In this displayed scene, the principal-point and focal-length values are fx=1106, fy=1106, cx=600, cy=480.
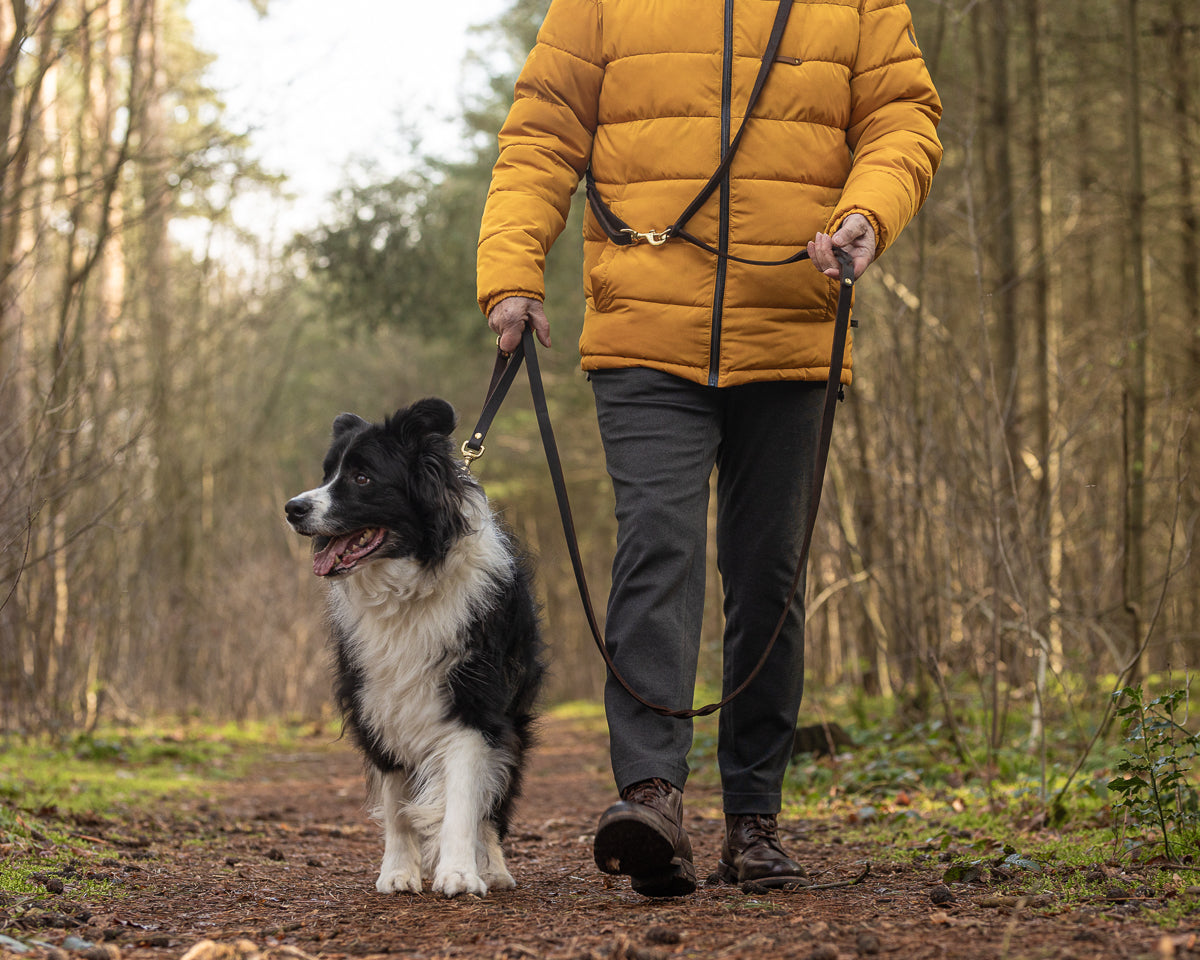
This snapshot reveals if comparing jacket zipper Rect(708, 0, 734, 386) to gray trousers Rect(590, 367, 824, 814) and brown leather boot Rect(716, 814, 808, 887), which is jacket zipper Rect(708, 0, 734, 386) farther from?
brown leather boot Rect(716, 814, 808, 887)

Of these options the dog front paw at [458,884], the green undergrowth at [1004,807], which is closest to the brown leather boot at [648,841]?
the dog front paw at [458,884]

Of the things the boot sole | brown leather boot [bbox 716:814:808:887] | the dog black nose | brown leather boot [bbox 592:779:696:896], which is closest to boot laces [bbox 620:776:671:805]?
brown leather boot [bbox 592:779:696:896]

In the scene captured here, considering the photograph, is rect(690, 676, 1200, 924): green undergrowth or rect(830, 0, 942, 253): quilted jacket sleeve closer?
rect(690, 676, 1200, 924): green undergrowth

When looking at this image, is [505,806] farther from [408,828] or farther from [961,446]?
[961,446]

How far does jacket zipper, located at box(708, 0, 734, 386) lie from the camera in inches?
114

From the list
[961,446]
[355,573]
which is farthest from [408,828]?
[961,446]

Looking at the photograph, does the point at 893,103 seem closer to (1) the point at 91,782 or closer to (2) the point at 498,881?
(2) the point at 498,881

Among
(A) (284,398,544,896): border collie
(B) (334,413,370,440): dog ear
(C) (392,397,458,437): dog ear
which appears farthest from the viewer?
(B) (334,413,370,440): dog ear

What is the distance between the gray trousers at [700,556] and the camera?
9.32 feet

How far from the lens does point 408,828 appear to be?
3.32 meters

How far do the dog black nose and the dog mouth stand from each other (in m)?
0.15

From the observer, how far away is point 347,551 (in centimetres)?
332

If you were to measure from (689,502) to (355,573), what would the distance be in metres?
1.10

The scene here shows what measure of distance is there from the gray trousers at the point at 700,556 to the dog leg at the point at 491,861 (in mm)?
628
